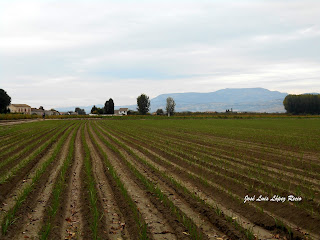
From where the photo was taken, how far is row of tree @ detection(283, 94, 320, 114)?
149500 millimetres

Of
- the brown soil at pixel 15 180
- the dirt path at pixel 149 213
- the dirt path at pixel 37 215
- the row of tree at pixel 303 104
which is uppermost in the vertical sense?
the row of tree at pixel 303 104

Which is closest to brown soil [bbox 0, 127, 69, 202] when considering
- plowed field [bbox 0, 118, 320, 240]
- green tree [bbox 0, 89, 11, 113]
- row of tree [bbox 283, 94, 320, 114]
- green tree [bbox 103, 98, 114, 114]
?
plowed field [bbox 0, 118, 320, 240]

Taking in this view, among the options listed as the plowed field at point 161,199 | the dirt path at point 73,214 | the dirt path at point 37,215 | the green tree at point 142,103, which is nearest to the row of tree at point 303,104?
the green tree at point 142,103

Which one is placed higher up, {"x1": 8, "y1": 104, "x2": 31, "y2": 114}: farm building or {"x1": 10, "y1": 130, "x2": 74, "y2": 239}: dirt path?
{"x1": 8, "y1": 104, "x2": 31, "y2": 114}: farm building

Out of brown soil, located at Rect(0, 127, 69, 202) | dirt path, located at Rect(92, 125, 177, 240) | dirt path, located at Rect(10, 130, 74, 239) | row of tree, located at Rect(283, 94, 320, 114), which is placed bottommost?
dirt path, located at Rect(92, 125, 177, 240)

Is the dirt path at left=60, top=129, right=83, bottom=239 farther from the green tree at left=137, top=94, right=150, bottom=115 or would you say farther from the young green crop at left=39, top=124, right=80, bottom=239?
the green tree at left=137, top=94, right=150, bottom=115

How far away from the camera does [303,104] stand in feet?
492

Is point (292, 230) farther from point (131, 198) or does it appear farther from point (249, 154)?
point (249, 154)

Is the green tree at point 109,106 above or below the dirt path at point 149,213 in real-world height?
above

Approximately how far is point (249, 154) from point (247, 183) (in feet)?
21.5

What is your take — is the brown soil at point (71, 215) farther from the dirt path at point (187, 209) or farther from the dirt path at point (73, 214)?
the dirt path at point (187, 209)

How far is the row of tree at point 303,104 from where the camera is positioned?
150m

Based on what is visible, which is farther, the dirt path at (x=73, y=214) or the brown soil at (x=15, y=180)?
the brown soil at (x=15, y=180)

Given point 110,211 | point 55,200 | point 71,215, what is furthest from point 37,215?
point 110,211
